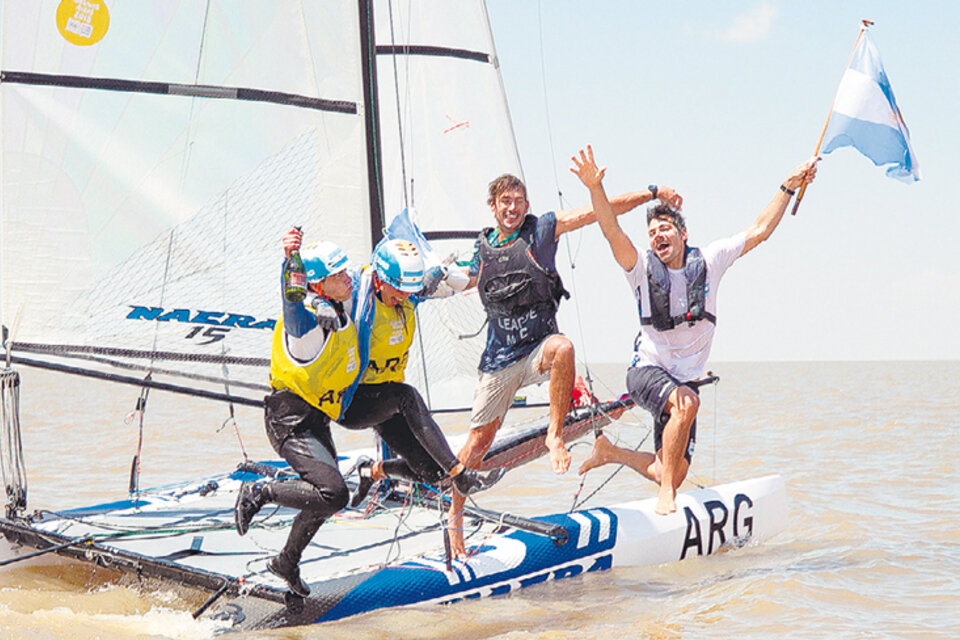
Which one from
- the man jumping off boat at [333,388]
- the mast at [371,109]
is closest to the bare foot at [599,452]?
the man jumping off boat at [333,388]

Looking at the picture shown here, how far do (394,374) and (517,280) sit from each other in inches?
33.0

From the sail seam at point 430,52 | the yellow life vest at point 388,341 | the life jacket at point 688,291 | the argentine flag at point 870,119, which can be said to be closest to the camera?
the yellow life vest at point 388,341

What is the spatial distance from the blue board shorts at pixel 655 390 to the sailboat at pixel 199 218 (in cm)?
59

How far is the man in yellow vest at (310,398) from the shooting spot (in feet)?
15.5

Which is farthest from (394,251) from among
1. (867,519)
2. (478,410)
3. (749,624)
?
(867,519)

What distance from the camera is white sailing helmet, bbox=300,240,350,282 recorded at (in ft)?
15.5

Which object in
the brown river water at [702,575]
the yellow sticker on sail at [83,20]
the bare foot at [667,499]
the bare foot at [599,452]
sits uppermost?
the yellow sticker on sail at [83,20]

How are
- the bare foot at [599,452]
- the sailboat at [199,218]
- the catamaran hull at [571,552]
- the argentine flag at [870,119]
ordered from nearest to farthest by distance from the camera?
1. the catamaran hull at [571,552]
2. the argentine flag at [870,119]
3. the bare foot at [599,452]
4. the sailboat at [199,218]

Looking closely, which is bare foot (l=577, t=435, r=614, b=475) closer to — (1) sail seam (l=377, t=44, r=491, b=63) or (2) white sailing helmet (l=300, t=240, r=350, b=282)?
(2) white sailing helmet (l=300, t=240, r=350, b=282)

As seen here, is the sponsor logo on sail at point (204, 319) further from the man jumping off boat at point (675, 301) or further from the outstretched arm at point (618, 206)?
the man jumping off boat at point (675, 301)

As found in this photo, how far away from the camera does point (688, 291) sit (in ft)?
18.3

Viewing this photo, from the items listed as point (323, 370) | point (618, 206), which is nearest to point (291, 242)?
point (323, 370)

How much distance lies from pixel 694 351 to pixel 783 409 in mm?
17151

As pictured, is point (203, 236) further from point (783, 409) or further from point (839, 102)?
point (783, 409)
